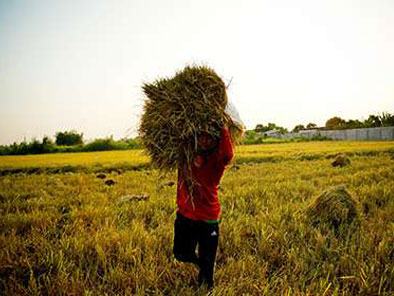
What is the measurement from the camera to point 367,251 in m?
2.92

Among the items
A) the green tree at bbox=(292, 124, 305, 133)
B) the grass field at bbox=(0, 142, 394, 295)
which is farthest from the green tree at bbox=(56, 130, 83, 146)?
the green tree at bbox=(292, 124, 305, 133)

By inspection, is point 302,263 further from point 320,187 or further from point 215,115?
point 320,187

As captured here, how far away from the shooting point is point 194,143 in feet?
8.13

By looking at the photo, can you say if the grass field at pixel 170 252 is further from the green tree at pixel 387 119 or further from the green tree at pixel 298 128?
the green tree at pixel 298 128

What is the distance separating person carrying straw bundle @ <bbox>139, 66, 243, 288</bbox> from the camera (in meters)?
2.41

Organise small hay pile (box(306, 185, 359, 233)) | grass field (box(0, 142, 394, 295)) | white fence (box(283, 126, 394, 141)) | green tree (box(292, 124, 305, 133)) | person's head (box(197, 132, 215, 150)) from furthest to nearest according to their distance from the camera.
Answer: green tree (box(292, 124, 305, 133)), white fence (box(283, 126, 394, 141)), small hay pile (box(306, 185, 359, 233)), person's head (box(197, 132, 215, 150)), grass field (box(0, 142, 394, 295))

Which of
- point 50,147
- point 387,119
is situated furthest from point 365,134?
point 50,147

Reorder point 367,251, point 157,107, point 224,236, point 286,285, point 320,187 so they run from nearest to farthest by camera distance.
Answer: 1. point 286,285
2. point 157,107
3. point 367,251
4. point 224,236
5. point 320,187

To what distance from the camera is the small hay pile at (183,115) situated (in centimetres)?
239

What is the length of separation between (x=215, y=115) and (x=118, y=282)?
165 cm

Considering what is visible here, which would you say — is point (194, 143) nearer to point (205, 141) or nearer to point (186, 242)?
point (205, 141)

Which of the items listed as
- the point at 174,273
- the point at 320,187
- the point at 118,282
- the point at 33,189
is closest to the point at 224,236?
the point at 174,273

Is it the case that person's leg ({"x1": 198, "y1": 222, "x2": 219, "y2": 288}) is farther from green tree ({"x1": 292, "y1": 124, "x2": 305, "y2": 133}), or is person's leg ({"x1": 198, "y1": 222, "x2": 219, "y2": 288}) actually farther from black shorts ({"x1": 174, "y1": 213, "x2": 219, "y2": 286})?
green tree ({"x1": 292, "y1": 124, "x2": 305, "y2": 133})

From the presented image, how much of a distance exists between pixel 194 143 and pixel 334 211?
243 cm
